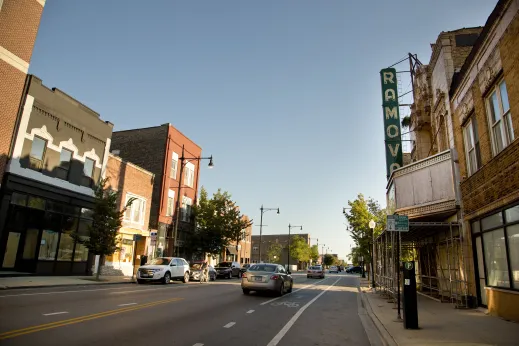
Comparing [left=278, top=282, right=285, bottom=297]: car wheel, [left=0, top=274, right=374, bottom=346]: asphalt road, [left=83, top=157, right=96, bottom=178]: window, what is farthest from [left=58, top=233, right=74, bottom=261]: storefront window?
[left=278, top=282, right=285, bottom=297]: car wheel

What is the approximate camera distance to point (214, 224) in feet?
119

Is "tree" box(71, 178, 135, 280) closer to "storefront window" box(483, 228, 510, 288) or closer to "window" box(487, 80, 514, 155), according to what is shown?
"storefront window" box(483, 228, 510, 288)

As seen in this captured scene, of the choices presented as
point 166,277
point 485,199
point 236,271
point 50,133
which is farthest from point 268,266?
point 236,271

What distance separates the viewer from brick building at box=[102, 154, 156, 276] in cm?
2712

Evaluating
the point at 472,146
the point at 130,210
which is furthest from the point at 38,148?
the point at 472,146

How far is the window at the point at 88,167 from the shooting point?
24453 mm

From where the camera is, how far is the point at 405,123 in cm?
2555

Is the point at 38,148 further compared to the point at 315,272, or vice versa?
the point at 315,272

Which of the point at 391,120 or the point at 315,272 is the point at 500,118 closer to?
the point at 391,120

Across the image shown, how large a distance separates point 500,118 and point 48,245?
910 inches

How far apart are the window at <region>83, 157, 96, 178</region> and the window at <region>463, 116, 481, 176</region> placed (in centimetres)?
2226

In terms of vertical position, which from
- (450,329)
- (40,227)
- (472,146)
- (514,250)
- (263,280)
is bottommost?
(450,329)

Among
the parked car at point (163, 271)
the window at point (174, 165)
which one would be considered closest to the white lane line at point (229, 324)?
the parked car at point (163, 271)

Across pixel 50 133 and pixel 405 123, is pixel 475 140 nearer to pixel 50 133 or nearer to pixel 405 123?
pixel 405 123
